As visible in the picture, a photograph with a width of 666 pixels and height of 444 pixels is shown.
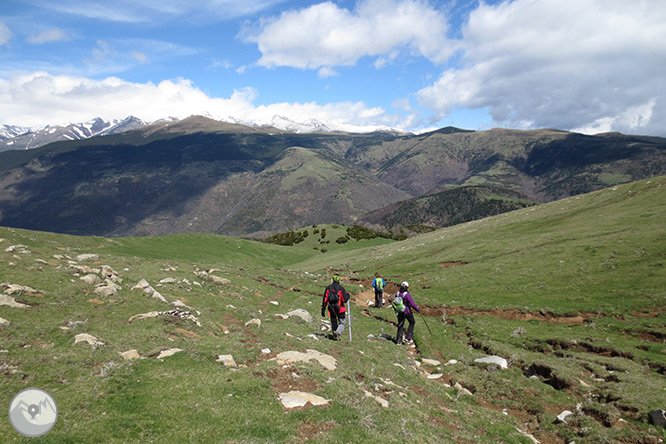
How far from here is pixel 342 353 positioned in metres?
19.9

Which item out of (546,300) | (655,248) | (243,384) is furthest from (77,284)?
(655,248)

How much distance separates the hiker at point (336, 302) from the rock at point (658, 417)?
15.8 metres

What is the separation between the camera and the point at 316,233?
122m

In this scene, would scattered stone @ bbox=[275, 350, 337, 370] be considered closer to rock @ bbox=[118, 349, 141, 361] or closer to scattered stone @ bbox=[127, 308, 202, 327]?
rock @ bbox=[118, 349, 141, 361]

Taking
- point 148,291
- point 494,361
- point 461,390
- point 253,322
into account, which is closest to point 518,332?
point 494,361

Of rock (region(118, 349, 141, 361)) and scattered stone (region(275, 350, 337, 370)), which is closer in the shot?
rock (region(118, 349, 141, 361))

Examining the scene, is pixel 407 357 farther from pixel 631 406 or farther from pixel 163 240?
pixel 163 240

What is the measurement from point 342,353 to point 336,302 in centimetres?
380

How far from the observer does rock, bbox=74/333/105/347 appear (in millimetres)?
15297

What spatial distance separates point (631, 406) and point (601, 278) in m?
22.8

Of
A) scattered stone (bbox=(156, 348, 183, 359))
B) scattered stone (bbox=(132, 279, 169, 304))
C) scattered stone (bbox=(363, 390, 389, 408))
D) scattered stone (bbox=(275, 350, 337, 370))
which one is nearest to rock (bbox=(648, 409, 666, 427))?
scattered stone (bbox=(363, 390, 389, 408))

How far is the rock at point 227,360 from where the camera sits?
15.4 meters

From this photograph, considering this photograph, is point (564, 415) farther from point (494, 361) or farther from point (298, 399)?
point (298, 399)

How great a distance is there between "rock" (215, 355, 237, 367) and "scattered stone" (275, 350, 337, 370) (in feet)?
7.35
